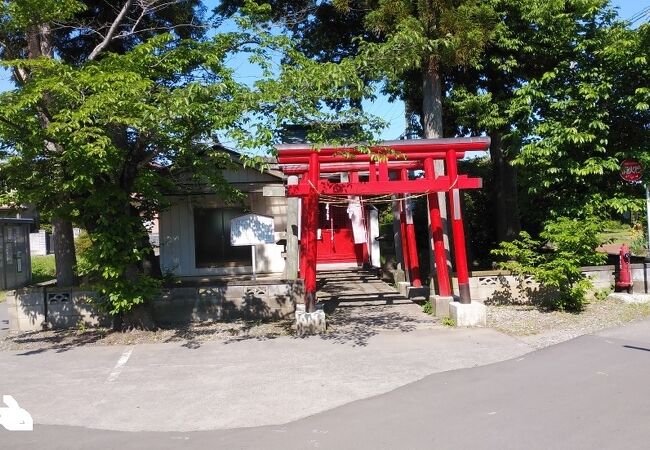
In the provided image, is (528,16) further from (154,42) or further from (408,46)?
(154,42)

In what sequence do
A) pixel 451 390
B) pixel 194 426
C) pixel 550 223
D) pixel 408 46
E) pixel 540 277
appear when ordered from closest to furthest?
pixel 194 426, pixel 451 390, pixel 408 46, pixel 540 277, pixel 550 223

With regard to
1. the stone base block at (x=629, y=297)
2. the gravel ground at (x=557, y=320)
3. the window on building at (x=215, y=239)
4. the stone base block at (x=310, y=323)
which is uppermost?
the window on building at (x=215, y=239)

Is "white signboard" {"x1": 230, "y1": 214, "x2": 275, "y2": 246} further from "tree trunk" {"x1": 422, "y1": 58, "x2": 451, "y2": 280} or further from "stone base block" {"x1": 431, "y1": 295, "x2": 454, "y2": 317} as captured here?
"stone base block" {"x1": 431, "y1": 295, "x2": 454, "y2": 317}

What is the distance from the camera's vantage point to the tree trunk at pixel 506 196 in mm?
14195

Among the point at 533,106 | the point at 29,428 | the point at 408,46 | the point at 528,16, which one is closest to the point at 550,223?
the point at 533,106

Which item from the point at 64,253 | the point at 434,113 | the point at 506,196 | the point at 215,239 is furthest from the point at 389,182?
the point at 215,239

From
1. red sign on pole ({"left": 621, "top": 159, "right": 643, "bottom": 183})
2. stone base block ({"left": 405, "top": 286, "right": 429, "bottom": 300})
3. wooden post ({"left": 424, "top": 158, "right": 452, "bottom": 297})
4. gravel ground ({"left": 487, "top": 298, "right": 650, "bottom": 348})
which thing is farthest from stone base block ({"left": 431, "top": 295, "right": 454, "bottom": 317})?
red sign on pole ({"left": 621, "top": 159, "right": 643, "bottom": 183})

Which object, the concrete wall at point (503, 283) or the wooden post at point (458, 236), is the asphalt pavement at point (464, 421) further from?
the concrete wall at point (503, 283)

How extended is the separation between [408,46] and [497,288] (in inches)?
217

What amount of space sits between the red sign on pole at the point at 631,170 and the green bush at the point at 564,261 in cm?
125

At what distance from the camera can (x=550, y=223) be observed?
11.2m

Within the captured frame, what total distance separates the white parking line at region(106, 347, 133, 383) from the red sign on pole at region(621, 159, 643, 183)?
9606 mm

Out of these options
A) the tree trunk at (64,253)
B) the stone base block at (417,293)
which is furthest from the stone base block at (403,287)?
the tree trunk at (64,253)

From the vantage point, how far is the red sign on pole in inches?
457
